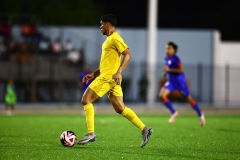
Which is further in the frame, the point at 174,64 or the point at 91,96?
the point at 174,64

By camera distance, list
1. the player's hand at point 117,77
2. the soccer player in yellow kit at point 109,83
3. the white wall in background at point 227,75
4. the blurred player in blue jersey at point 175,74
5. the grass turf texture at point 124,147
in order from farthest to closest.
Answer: the white wall in background at point 227,75, the blurred player in blue jersey at point 175,74, the soccer player in yellow kit at point 109,83, the player's hand at point 117,77, the grass turf texture at point 124,147

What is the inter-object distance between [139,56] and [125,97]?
204 inches

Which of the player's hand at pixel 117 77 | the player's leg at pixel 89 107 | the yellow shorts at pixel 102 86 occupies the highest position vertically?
the player's hand at pixel 117 77

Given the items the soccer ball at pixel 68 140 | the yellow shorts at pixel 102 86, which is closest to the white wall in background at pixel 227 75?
the yellow shorts at pixel 102 86

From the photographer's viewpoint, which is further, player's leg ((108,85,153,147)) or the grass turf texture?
player's leg ((108,85,153,147))

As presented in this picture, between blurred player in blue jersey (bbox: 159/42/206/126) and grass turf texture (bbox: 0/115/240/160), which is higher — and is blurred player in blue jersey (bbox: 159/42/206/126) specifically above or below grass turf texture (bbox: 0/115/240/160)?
above

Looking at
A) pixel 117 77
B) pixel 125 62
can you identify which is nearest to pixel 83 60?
pixel 125 62

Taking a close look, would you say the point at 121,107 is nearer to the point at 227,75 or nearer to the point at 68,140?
the point at 68,140

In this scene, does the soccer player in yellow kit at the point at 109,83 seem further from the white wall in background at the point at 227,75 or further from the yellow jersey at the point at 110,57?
the white wall in background at the point at 227,75

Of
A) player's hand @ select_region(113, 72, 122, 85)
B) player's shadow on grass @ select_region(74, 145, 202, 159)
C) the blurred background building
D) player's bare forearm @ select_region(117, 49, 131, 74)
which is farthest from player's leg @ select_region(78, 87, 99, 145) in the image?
the blurred background building

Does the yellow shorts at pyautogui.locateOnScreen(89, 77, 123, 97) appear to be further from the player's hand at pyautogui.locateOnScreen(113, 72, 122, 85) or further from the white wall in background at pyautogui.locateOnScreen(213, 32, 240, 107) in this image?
the white wall in background at pyautogui.locateOnScreen(213, 32, 240, 107)

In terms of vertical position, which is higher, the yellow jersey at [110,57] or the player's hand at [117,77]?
the yellow jersey at [110,57]

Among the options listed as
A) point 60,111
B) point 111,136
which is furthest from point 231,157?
point 60,111

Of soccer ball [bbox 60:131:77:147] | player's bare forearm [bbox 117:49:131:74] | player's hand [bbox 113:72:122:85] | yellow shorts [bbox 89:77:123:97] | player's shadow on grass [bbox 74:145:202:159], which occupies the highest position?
player's bare forearm [bbox 117:49:131:74]
